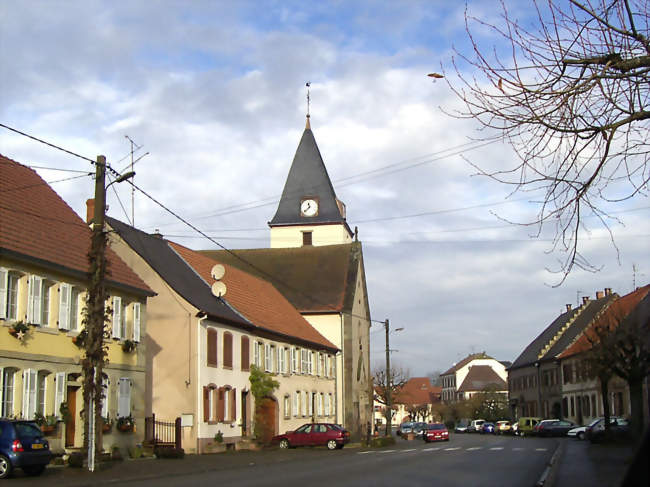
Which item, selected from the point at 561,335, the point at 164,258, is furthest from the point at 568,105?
the point at 561,335

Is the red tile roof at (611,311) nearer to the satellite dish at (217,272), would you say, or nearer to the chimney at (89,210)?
the satellite dish at (217,272)

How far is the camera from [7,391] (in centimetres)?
2459

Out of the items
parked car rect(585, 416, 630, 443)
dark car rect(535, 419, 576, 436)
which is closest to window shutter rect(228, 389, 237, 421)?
parked car rect(585, 416, 630, 443)

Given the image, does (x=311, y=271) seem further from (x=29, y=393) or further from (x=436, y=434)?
(x=29, y=393)

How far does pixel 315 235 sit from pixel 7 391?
54.2m

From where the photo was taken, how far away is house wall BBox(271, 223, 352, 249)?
7762 centimetres

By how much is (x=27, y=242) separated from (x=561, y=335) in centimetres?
6541

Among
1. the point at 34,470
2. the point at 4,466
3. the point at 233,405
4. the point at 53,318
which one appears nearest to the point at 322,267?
the point at 233,405

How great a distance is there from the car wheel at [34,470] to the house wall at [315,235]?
55983 mm

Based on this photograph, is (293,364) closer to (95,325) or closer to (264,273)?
(264,273)

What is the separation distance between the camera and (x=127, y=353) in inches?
1261

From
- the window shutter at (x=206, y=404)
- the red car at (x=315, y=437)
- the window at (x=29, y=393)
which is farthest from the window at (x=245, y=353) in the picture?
the window at (x=29, y=393)

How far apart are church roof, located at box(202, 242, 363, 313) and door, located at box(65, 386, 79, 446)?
34.4 m

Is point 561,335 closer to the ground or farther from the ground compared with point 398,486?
farther from the ground
